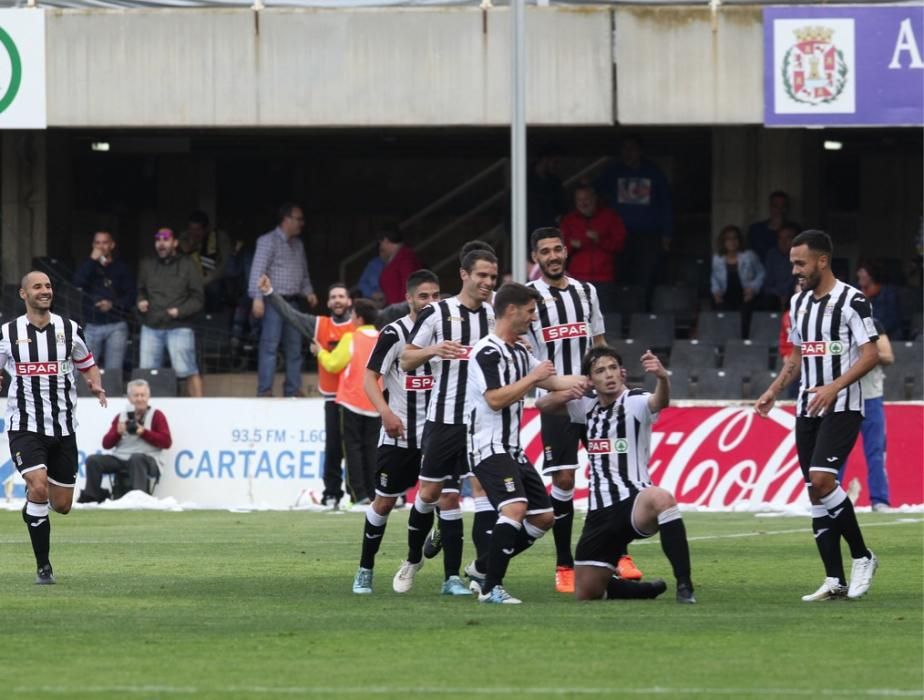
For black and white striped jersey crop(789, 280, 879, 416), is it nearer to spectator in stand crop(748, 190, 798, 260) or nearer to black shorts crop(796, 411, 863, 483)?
black shorts crop(796, 411, 863, 483)

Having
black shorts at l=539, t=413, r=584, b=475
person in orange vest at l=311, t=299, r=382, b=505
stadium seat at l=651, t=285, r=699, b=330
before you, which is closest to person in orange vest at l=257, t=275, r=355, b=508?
person in orange vest at l=311, t=299, r=382, b=505

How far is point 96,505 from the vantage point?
1944 centimetres

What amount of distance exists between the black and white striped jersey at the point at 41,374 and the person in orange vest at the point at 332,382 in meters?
6.86

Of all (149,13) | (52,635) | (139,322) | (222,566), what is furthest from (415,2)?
(52,635)

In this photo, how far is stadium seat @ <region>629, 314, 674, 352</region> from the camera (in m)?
22.9

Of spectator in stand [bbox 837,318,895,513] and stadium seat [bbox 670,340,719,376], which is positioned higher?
stadium seat [bbox 670,340,719,376]

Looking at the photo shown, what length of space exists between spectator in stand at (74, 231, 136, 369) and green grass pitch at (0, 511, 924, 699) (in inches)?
337

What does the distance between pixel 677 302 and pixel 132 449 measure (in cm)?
749

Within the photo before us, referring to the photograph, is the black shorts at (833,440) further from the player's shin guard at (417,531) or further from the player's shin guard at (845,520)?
the player's shin guard at (417,531)

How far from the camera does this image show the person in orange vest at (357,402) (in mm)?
18484

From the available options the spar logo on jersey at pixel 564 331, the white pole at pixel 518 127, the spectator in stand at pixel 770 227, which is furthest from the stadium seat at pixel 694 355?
the spar logo on jersey at pixel 564 331

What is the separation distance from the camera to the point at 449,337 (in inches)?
414

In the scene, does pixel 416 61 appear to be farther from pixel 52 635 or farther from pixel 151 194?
pixel 52 635

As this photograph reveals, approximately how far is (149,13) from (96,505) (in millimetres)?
6449
